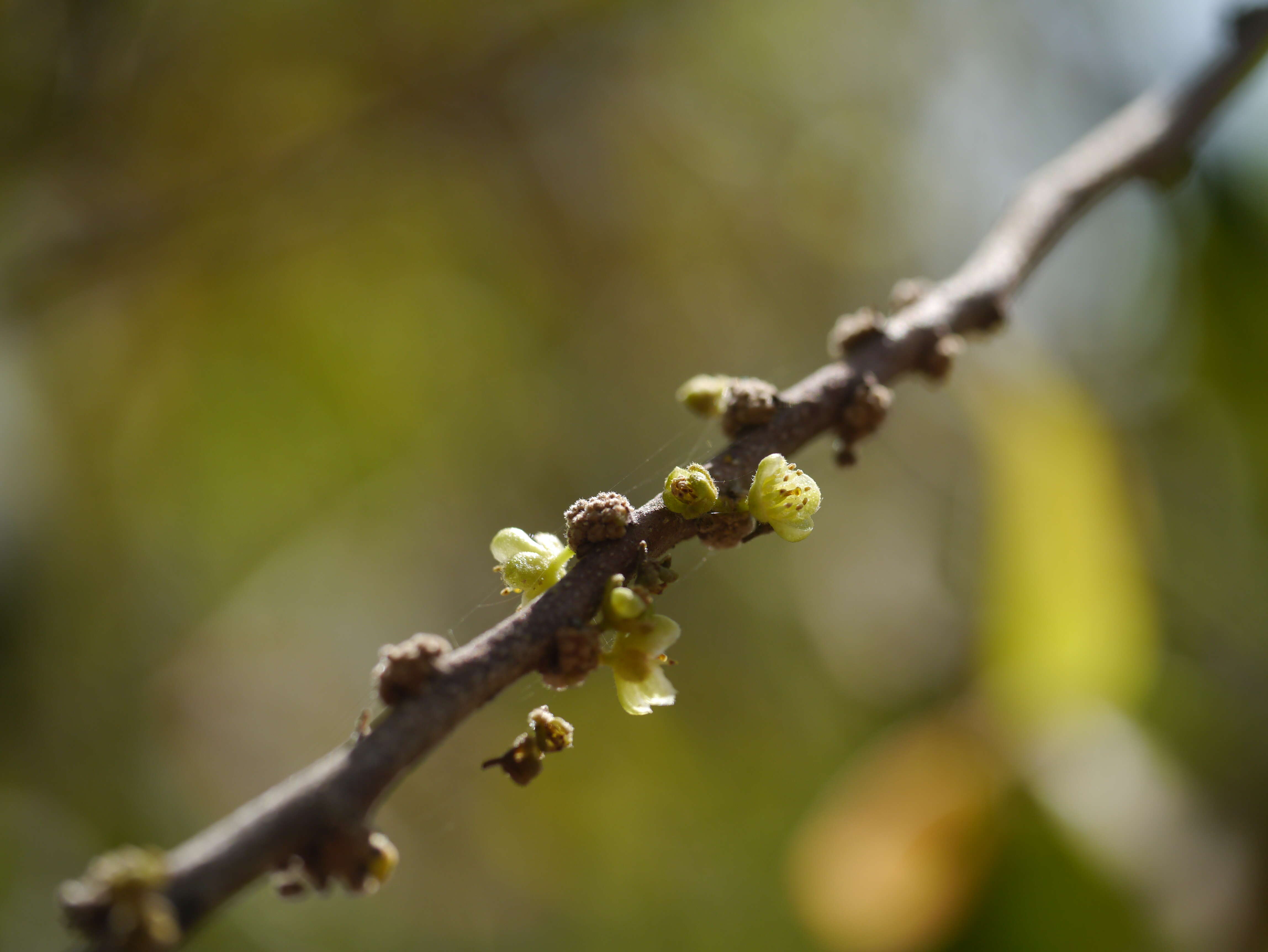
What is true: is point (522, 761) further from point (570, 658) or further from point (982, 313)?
point (982, 313)

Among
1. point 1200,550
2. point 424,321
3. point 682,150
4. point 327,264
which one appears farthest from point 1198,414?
point 327,264

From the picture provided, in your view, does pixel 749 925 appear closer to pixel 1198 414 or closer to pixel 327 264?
pixel 1198 414

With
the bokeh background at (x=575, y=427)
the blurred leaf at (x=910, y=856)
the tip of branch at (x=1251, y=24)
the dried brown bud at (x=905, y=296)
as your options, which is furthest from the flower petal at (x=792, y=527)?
the blurred leaf at (x=910, y=856)

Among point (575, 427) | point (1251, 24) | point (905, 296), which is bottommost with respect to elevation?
point (905, 296)

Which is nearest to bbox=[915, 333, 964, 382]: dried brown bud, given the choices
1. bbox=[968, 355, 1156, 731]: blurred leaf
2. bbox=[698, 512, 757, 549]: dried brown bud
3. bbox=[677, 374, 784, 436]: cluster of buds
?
bbox=[677, 374, 784, 436]: cluster of buds

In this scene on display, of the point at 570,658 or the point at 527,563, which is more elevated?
the point at 527,563

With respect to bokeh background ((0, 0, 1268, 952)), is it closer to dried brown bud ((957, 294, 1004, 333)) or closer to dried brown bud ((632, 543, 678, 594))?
dried brown bud ((957, 294, 1004, 333))

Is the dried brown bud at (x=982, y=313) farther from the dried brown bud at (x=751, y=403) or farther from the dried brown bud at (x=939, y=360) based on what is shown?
the dried brown bud at (x=751, y=403)

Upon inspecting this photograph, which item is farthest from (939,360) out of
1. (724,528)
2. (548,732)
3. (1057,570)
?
(1057,570)
